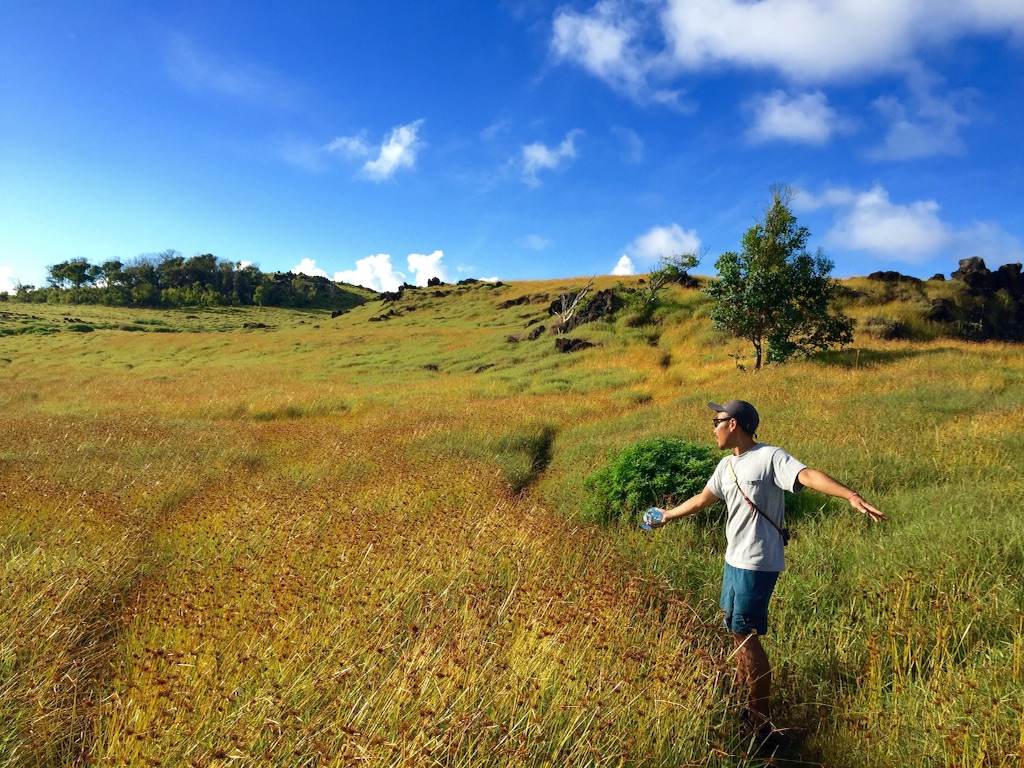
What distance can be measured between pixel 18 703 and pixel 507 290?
68.7 meters

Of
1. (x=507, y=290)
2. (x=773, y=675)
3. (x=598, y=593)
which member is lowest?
(x=773, y=675)


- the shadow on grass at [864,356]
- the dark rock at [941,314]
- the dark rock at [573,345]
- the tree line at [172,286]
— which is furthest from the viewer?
the tree line at [172,286]

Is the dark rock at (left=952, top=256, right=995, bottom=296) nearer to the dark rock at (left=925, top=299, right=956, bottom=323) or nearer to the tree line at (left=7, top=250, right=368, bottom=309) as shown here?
the dark rock at (left=925, top=299, right=956, bottom=323)

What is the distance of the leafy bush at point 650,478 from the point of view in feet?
25.3

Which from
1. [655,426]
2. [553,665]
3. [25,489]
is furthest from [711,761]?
[655,426]

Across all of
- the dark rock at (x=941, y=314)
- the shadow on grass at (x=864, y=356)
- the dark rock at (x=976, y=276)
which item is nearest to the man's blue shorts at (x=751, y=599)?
the shadow on grass at (x=864, y=356)

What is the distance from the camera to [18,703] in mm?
3391

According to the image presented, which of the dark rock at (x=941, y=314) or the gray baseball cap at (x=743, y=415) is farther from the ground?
the dark rock at (x=941, y=314)

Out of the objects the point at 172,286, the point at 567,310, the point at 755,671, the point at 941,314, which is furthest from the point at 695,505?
the point at 172,286

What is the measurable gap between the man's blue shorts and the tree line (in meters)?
108

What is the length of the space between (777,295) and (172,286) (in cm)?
11046

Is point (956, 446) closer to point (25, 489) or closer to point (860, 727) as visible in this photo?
point (860, 727)

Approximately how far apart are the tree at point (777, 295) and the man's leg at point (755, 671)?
62.5 ft

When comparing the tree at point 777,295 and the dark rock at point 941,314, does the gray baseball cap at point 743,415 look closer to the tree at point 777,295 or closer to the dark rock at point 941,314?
the tree at point 777,295
